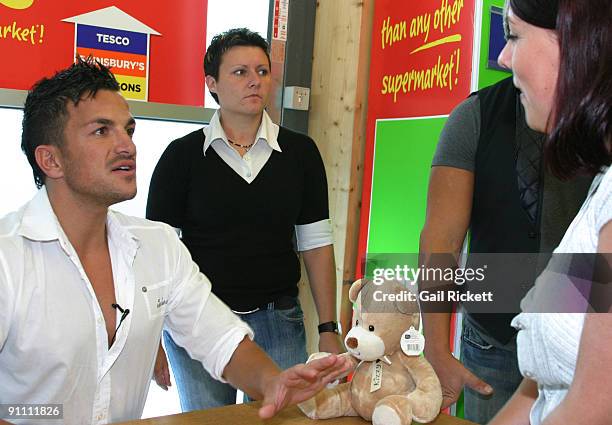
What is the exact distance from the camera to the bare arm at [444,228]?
1.83 m

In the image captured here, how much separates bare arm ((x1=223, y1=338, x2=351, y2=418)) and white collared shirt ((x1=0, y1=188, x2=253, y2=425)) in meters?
0.05

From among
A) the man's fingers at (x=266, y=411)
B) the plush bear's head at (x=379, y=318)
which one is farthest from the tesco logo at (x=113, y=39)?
the man's fingers at (x=266, y=411)

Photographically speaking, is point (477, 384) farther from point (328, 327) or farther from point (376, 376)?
point (328, 327)

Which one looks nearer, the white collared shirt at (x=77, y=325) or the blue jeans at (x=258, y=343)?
the white collared shirt at (x=77, y=325)

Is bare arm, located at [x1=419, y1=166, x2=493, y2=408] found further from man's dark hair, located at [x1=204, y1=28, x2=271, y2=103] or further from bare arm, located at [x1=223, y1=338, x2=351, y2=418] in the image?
man's dark hair, located at [x1=204, y1=28, x2=271, y2=103]

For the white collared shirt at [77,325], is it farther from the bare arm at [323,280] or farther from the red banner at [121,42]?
the red banner at [121,42]

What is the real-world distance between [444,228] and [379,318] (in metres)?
0.42

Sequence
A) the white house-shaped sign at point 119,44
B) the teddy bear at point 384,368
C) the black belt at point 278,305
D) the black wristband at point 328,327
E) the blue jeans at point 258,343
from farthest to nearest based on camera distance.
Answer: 1. the white house-shaped sign at point 119,44
2. the black wristband at point 328,327
3. the black belt at point 278,305
4. the blue jeans at point 258,343
5. the teddy bear at point 384,368

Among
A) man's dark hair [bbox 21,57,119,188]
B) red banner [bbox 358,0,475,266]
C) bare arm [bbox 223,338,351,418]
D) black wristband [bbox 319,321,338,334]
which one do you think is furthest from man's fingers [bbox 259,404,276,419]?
red banner [bbox 358,0,475,266]

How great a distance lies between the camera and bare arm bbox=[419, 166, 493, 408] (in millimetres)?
1825

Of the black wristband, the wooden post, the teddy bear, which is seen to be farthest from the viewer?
the wooden post

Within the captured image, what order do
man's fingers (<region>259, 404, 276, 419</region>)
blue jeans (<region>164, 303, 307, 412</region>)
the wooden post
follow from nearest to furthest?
man's fingers (<region>259, 404, 276, 419</region>), blue jeans (<region>164, 303, 307, 412</region>), the wooden post

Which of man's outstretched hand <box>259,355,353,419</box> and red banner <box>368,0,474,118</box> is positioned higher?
red banner <box>368,0,474,118</box>

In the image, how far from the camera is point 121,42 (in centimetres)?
285
